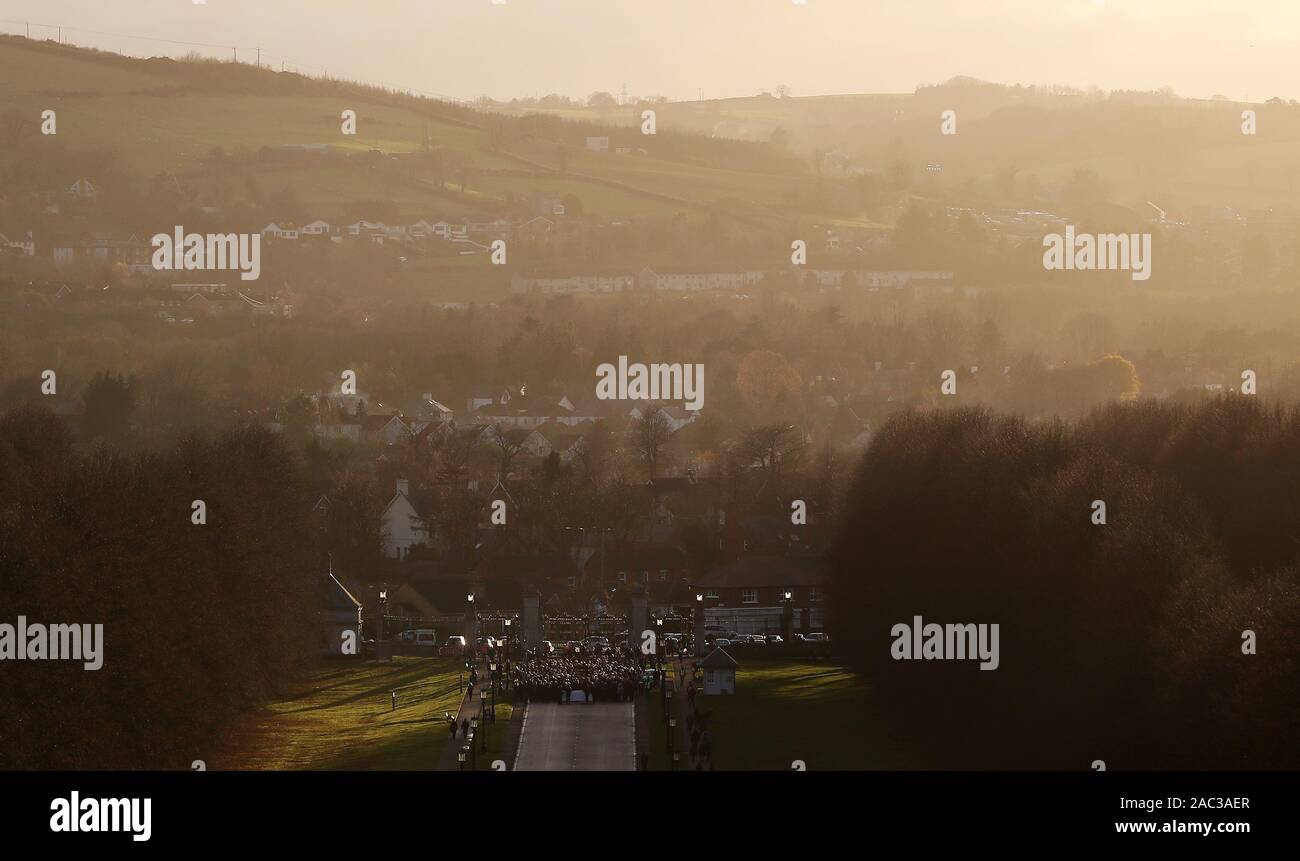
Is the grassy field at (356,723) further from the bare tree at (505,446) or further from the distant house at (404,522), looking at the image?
the bare tree at (505,446)

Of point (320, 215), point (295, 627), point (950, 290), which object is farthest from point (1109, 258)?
point (295, 627)

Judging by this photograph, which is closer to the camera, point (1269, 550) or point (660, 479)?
point (1269, 550)

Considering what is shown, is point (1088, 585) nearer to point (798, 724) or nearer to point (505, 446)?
point (798, 724)

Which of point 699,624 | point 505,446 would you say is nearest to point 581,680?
point 699,624

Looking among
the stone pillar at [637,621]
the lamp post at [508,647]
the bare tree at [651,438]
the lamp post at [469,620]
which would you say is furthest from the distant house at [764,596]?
the bare tree at [651,438]

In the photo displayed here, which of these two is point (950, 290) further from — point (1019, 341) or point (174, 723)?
point (174, 723)

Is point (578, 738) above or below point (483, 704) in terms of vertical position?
below

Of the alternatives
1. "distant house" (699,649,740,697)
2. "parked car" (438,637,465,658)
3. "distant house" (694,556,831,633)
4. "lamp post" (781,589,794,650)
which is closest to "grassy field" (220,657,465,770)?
"parked car" (438,637,465,658)
